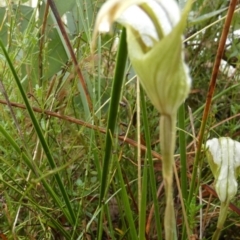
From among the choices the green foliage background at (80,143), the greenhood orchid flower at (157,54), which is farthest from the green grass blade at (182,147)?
the greenhood orchid flower at (157,54)

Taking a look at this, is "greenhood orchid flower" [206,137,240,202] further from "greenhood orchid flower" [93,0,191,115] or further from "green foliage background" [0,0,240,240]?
"greenhood orchid flower" [93,0,191,115]

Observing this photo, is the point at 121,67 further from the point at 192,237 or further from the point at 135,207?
the point at 135,207

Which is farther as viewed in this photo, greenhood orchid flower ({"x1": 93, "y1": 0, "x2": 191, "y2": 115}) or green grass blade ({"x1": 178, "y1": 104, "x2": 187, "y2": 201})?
green grass blade ({"x1": 178, "y1": 104, "x2": 187, "y2": 201})

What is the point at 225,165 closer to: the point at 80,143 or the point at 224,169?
the point at 224,169

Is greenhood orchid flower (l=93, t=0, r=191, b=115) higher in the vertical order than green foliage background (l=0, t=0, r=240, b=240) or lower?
higher

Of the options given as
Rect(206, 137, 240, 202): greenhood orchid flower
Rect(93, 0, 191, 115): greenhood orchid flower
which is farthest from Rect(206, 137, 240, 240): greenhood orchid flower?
Rect(93, 0, 191, 115): greenhood orchid flower
